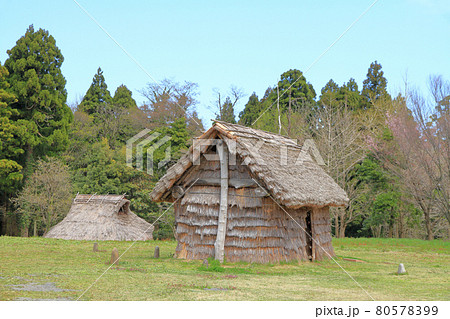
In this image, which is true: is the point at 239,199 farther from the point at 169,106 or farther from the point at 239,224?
the point at 169,106

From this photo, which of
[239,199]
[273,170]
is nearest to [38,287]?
[239,199]

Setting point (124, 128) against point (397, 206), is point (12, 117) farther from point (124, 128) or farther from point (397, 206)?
point (397, 206)

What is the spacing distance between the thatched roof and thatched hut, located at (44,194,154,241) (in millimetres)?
11535

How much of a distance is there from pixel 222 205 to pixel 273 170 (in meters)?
1.91

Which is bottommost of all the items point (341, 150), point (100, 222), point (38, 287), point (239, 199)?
point (38, 287)

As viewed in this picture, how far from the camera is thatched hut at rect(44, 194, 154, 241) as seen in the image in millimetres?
25344

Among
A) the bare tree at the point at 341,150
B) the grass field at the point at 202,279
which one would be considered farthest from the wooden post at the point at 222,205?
the bare tree at the point at 341,150

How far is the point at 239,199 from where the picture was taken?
1356cm

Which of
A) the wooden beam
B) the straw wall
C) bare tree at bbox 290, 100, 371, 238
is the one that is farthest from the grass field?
bare tree at bbox 290, 100, 371, 238

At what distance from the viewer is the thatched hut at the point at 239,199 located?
1322 cm

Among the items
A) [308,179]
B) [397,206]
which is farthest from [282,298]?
[397,206]

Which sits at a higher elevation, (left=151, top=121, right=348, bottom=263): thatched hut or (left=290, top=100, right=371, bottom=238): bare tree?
(left=290, top=100, right=371, bottom=238): bare tree

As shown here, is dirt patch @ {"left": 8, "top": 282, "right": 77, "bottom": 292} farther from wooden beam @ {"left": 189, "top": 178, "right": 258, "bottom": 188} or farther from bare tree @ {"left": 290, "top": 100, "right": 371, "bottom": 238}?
bare tree @ {"left": 290, "top": 100, "right": 371, "bottom": 238}

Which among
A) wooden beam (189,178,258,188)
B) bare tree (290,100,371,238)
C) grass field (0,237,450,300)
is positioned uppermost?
bare tree (290,100,371,238)
